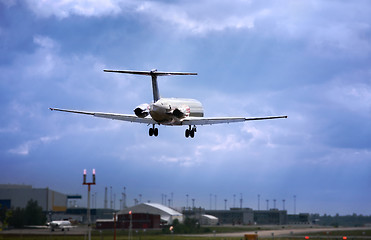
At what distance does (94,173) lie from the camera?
70.8 m

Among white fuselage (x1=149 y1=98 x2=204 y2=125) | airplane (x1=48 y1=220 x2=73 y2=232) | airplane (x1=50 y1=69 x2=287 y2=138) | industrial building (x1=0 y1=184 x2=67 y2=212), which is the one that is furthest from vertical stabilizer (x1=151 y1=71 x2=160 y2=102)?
industrial building (x1=0 y1=184 x2=67 y2=212)

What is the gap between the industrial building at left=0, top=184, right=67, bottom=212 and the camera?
162500mm

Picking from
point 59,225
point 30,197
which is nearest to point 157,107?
point 59,225

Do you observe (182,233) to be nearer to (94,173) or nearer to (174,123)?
(94,173)

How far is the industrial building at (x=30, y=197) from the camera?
162 metres

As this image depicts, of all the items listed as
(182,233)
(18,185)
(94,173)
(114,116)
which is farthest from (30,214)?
(114,116)

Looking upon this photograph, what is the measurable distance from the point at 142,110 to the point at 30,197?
11747 cm

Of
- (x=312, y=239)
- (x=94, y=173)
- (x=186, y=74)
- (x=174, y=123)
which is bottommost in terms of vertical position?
(x=312, y=239)

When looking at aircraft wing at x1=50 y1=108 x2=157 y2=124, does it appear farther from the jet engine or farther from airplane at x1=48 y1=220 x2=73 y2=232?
airplane at x1=48 y1=220 x2=73 y2=232

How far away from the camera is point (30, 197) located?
16600 centimetres

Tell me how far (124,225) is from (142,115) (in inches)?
3577

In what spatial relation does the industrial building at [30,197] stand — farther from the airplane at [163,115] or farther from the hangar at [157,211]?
the airplane at [163,115]

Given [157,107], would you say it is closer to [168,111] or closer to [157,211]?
[168,111]

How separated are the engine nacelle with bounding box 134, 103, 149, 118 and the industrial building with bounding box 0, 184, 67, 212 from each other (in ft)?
362
